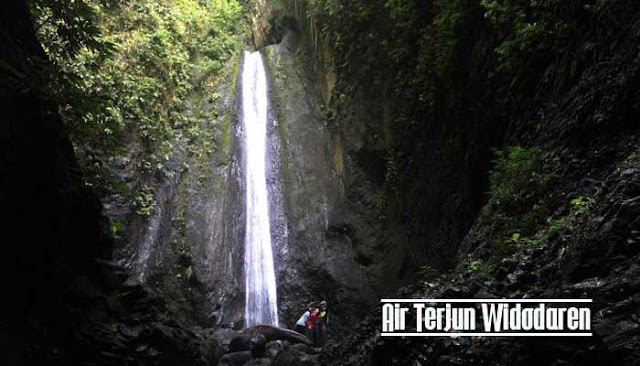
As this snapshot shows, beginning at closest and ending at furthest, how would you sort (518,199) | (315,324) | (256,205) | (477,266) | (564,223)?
1. (564,223)
2. (477,266)
3. (518,199)
4. (315,324)
5. (256,205)

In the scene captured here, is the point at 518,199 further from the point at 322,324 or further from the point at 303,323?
the point at 303,323

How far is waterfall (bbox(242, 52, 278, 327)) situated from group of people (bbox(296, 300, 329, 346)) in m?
1.26

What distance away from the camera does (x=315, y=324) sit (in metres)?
12.7

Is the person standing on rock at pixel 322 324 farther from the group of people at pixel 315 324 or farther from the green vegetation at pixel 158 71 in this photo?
the green vegetation at pixel 158 71

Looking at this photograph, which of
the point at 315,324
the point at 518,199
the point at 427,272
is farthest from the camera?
the point at 315,324

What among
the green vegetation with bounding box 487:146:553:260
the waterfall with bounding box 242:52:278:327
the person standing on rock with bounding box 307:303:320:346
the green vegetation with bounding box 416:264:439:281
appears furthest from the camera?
the waterfall with bounding box 242:52:278:327

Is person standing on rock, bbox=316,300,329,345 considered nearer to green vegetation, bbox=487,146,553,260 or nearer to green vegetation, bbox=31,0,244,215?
green vegetation, bbox=31,0,244,215

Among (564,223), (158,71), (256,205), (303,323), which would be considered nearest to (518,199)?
(564,223)

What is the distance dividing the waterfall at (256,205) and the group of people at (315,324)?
4.15 feet

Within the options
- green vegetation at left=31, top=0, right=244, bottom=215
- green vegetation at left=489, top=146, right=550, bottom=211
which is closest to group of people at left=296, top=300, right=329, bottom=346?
green vegetation at left=31, top=0, right=244, bottom=215

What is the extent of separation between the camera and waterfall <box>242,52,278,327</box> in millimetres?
14469

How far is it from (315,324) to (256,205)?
5.34 meters

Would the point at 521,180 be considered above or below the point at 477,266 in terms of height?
above

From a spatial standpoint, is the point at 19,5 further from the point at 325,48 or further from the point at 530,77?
the point at 325,48
